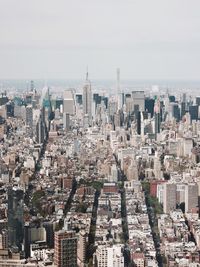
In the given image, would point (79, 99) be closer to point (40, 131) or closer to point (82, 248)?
point (40, 131)

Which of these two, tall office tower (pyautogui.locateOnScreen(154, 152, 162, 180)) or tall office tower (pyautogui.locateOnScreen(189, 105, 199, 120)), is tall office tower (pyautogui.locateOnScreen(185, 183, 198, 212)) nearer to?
tall office tower (pyautogui.locateOnScreen(154, 152, 162, 180))

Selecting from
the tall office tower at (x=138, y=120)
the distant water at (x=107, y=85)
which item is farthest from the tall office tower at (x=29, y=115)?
the tall office tower at (x=138, y=120)

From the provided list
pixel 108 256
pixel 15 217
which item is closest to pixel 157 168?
pixel 15 217

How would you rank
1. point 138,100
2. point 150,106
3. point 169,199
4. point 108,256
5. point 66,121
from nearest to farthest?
point 108,256, point 169,199, point 66,121, point 138,100, point 150,106

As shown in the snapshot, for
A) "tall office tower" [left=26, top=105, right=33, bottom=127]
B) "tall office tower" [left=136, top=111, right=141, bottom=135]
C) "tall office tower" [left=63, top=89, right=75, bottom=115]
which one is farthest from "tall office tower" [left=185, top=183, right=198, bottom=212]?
"tall office tower" [left=26, top=105, right=33, bottom=127]

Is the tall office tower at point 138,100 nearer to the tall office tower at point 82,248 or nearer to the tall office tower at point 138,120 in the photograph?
the tall office tower at point 138,120
